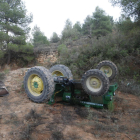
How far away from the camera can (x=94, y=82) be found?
348 centimetres

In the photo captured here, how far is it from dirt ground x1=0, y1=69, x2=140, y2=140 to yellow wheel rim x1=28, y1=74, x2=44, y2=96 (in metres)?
0.40

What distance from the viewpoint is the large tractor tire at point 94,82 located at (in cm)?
331

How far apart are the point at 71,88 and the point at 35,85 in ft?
3.64

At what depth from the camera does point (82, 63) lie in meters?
8.21

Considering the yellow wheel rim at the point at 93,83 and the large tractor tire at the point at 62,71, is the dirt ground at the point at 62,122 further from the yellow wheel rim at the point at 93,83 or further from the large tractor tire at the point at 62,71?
the large tractor tire at the point at 62,71

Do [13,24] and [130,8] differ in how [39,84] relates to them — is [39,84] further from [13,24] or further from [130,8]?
[13,24]

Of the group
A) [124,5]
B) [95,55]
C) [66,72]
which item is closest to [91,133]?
[66,72]

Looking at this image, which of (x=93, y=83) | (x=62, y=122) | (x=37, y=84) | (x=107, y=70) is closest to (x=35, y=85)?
(x=37, y=84)

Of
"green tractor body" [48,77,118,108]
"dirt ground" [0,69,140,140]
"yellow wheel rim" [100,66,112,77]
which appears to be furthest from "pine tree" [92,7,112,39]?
"dirt ground" [0,69,140,140]

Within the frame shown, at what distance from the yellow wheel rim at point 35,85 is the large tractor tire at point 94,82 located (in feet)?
4.33

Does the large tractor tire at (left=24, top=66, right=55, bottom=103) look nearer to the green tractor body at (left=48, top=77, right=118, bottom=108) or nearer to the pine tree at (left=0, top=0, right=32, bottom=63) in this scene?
the green tractor body at (left=48, top=77, right=118, bottom=108)

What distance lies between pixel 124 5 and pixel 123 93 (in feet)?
22.4

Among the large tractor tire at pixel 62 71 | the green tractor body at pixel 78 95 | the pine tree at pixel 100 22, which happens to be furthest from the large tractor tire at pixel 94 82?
the pine tree at pixel 100 22

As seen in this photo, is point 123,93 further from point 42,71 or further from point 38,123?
point 38,123
